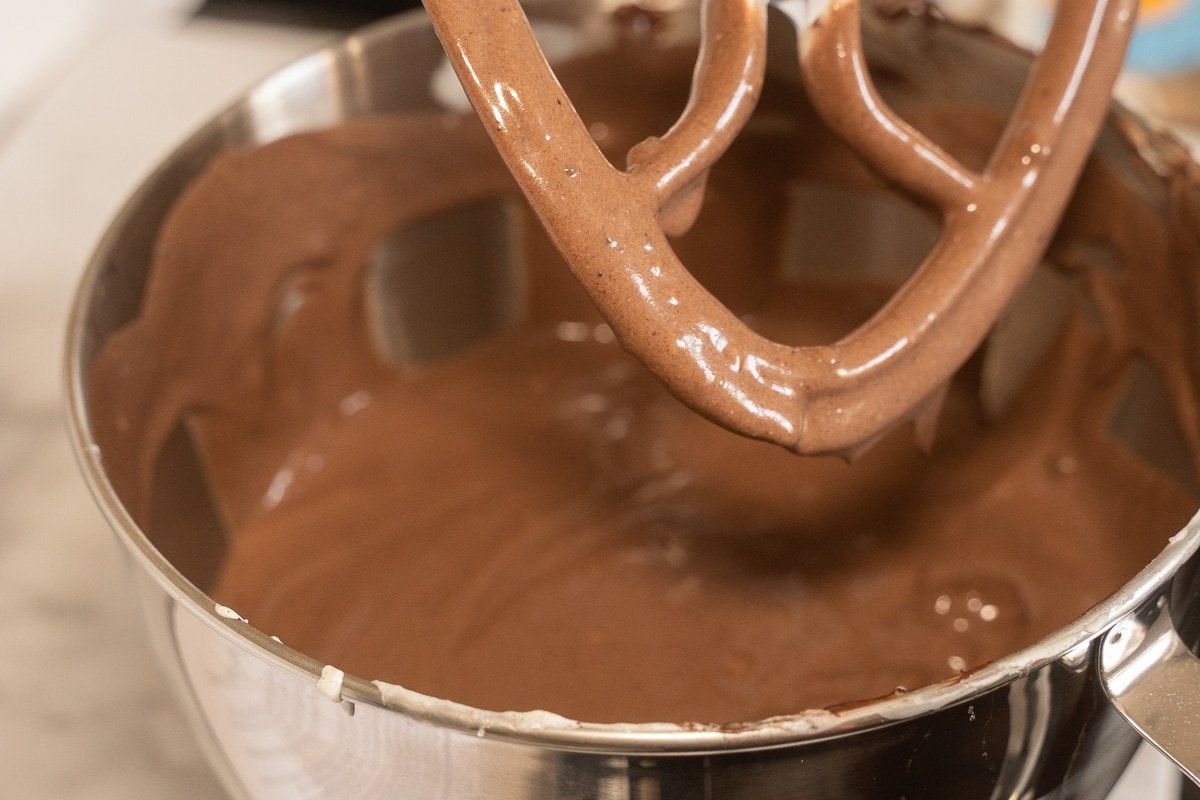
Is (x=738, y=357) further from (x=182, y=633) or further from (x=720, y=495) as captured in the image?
(x=720, y=495)

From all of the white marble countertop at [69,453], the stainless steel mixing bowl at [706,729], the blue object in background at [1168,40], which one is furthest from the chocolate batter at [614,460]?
the blue object in background at [1168,40]

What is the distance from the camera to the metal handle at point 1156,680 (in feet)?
2.14

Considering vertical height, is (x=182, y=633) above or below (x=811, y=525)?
above

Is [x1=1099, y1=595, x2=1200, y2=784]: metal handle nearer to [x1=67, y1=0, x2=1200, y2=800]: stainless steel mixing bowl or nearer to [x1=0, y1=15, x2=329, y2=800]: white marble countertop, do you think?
[x1=67, y1=0, x2=1200, y2=800]: stainless steel mixing bowl

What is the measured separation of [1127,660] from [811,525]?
51cm

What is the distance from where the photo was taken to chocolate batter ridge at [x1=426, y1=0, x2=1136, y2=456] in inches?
28.2

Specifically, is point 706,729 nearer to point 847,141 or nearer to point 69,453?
point 847,141

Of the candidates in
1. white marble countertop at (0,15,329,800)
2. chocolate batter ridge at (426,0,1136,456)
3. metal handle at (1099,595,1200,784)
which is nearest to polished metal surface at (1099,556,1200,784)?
metal handle at (1099,595,1200,784)

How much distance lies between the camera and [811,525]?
3.87ft

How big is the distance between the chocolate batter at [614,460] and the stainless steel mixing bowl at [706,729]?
0.82 ft

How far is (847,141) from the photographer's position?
902mm

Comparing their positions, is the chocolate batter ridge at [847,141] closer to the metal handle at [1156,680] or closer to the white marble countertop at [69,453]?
the metal handle at [1156,680]

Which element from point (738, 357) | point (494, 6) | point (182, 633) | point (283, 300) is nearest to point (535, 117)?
point (494, 6)

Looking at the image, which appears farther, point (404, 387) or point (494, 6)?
point (404, 387)
